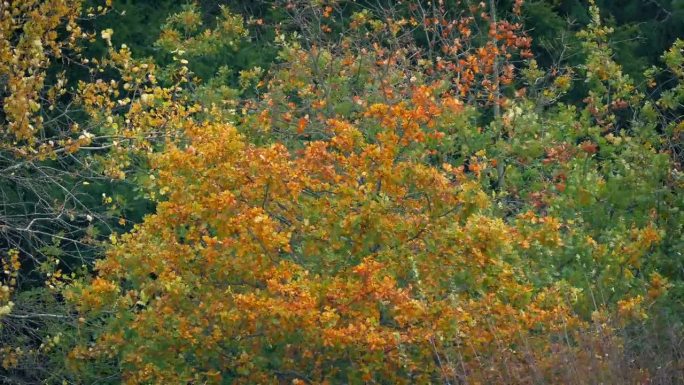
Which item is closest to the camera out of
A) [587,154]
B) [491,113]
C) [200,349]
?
[200,349]

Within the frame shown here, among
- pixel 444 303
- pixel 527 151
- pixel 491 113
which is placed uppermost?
pixel 444 303

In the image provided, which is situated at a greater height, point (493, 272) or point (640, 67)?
point (493, 272)

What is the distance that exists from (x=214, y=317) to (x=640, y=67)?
34.6 ft

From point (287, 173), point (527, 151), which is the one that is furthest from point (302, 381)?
point (527, 151)

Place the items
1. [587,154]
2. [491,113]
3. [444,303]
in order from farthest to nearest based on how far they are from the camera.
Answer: [491,113], [587,154], [444,303]

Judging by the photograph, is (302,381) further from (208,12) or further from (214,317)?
(208,12)

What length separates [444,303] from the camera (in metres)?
8.60

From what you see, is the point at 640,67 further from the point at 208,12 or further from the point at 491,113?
the point at 208,12

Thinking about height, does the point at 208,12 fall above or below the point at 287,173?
below

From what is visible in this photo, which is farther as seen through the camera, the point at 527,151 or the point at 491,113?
the point at 491,113

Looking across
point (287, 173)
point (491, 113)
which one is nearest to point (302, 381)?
point (287, 173)

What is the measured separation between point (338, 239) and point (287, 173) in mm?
603

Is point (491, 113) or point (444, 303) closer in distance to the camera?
point (444, 303)

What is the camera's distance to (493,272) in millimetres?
9031
